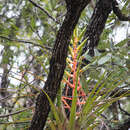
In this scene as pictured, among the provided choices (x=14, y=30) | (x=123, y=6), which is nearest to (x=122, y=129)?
(x=123, y=6)

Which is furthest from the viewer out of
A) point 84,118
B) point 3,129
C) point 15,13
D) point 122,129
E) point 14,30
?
point 15,13

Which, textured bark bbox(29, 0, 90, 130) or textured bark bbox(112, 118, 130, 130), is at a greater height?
textured bark bbox(29, 0, 90, 130)

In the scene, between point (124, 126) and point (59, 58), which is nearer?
point (59, 58)

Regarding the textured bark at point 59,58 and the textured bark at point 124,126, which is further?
the textured bark at point 124,126

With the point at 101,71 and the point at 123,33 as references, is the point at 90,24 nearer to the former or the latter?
the point at 123,33

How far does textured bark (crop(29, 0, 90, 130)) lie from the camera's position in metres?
0.87

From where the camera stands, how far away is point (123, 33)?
1464 mm

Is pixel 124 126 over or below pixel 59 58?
below

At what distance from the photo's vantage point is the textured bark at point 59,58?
87cm

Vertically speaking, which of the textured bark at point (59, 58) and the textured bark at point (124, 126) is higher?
the textured bark at point (59, 58)

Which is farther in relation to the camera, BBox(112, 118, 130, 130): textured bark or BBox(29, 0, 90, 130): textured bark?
BBox(112, 118, 130, 130): textured bark

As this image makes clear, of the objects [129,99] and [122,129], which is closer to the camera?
[122,129]

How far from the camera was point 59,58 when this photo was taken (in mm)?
921

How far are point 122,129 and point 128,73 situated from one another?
0.66 metres
